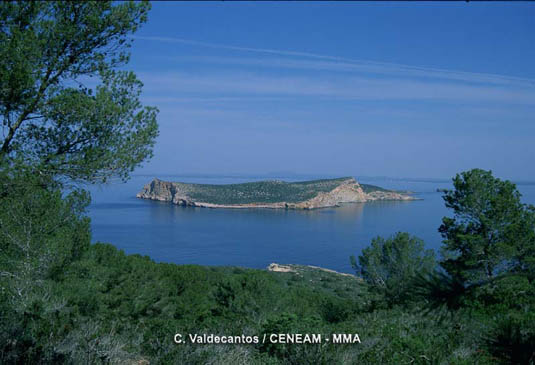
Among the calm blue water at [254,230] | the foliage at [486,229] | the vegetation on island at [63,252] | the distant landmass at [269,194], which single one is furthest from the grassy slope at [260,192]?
the vegetation on island at [63,252]

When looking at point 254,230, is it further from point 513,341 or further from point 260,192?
point 513,341

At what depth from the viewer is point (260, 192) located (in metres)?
84.1

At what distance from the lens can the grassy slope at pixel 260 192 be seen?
272 ft

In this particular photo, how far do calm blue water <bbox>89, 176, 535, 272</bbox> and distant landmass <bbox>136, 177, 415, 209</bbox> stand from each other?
2549 millimetres

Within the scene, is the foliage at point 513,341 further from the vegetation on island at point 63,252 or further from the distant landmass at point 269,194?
the distant landmass at point 269,194

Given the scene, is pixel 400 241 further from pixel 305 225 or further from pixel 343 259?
pixel 305 225

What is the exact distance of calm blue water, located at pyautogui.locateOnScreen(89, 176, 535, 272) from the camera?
4615 cm

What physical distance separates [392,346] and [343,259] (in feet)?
142

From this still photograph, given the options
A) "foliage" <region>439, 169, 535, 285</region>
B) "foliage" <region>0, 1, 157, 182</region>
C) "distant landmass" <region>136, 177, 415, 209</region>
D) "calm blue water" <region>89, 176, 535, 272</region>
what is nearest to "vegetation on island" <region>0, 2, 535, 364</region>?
"foliage" <region>0, 1, 157, 182</region>

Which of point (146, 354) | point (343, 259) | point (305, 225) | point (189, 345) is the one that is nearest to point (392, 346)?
point (189, 345)

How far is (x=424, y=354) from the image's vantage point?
3.24 meters

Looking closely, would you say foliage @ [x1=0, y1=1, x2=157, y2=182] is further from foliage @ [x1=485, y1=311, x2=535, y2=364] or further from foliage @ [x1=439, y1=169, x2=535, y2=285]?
foliage @ [x1=439, y1=169, x2=535, y2=285]

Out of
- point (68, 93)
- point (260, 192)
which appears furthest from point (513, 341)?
point (260, 192)

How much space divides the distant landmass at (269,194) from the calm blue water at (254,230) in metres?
2.55
